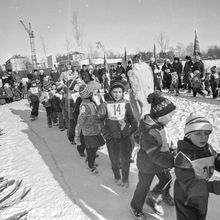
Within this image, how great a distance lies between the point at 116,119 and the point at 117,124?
0.08 m

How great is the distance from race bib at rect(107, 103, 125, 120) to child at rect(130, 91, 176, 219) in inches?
37.0

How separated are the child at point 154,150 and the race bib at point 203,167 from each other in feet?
0.98

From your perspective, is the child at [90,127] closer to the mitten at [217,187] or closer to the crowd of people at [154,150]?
the crowd of people at [154,150]

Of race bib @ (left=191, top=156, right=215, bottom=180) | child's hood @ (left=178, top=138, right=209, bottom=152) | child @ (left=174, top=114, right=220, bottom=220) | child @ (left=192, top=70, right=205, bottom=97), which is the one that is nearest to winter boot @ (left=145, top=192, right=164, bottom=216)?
child @ (left=174, top=114, right=220, bottom=220)

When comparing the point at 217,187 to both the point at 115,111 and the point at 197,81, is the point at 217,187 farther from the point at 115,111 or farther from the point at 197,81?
the point at 197,81

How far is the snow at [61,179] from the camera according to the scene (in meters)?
3.27

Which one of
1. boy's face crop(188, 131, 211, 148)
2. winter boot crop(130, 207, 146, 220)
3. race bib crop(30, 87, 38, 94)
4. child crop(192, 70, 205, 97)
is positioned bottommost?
winter boot crop(130, 207, 146, 220)

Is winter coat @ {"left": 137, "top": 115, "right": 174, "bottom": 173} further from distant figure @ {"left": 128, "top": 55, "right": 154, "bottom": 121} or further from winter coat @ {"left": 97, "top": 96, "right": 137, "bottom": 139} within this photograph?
distant figure @ {"left": 128, "top": 55, "right": 154, "bottom": 121}

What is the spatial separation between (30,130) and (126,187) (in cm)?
496

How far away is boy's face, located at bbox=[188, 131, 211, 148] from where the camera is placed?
6.93ft

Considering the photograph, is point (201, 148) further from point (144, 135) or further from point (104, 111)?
point (104, 111)

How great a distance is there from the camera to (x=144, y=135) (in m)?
2.64

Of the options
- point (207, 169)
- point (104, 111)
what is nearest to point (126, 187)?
point (104, 111)

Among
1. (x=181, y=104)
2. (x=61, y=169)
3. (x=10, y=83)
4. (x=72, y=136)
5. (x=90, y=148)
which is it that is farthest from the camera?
(x=10, y=83)
